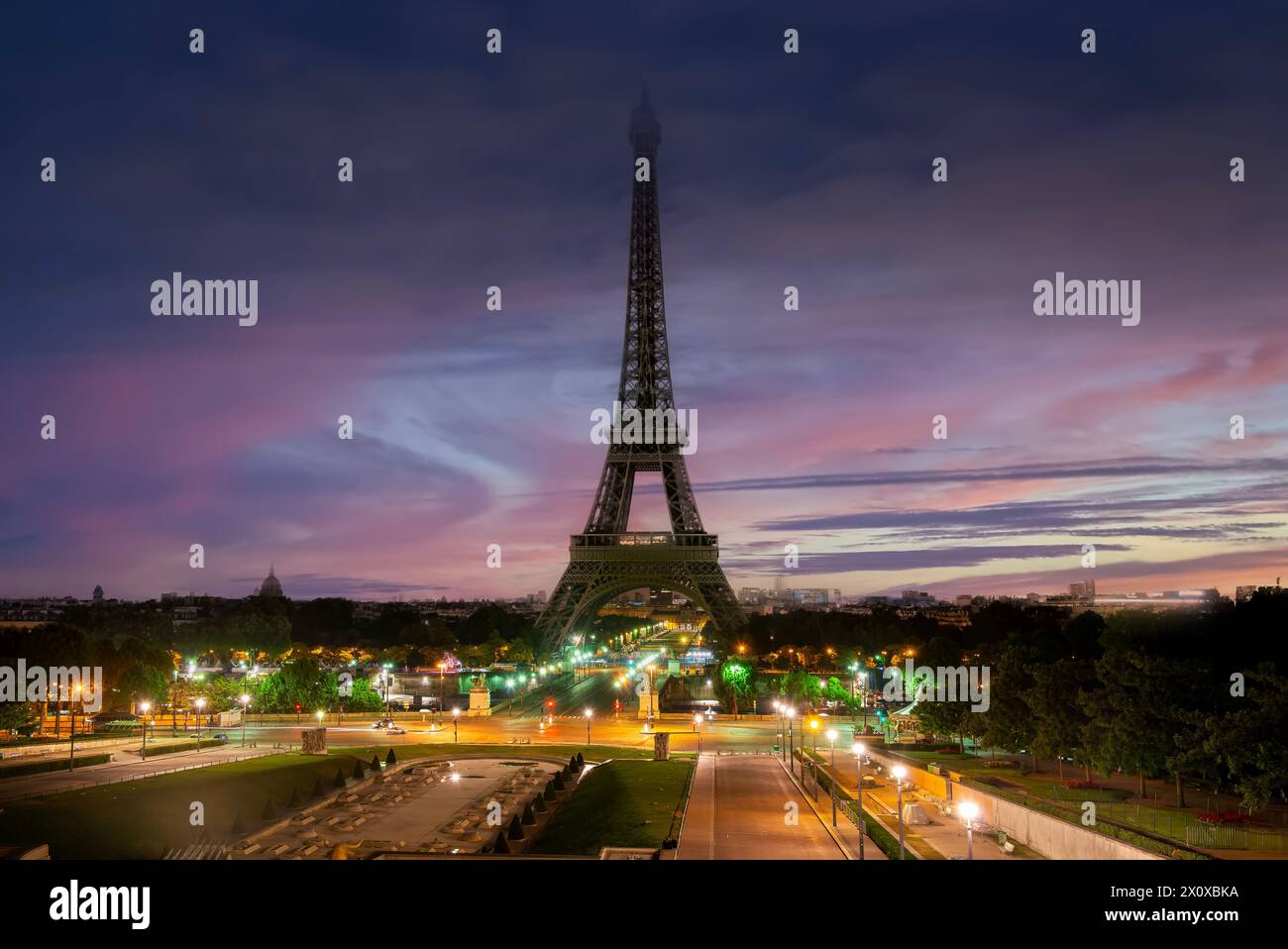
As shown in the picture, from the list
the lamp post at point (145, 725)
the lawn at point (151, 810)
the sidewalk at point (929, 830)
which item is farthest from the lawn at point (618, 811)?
the lamp post at point (145, 725)

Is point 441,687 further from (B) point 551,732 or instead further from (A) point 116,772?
(A) point 116,772

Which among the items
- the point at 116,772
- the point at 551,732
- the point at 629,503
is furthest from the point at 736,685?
the point at 116,772

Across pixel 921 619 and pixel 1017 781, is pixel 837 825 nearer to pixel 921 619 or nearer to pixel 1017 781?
pixel 1017 781

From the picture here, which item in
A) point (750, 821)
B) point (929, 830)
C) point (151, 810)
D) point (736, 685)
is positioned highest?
point (750, 821)

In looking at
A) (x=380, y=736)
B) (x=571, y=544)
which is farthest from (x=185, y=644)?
(x=380, y=736)

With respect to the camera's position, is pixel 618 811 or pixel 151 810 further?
pixel 151 810

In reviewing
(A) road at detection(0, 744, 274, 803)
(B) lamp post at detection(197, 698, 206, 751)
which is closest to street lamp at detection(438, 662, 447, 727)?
(B) lamp post at detection(197, 698, 206, 751)
